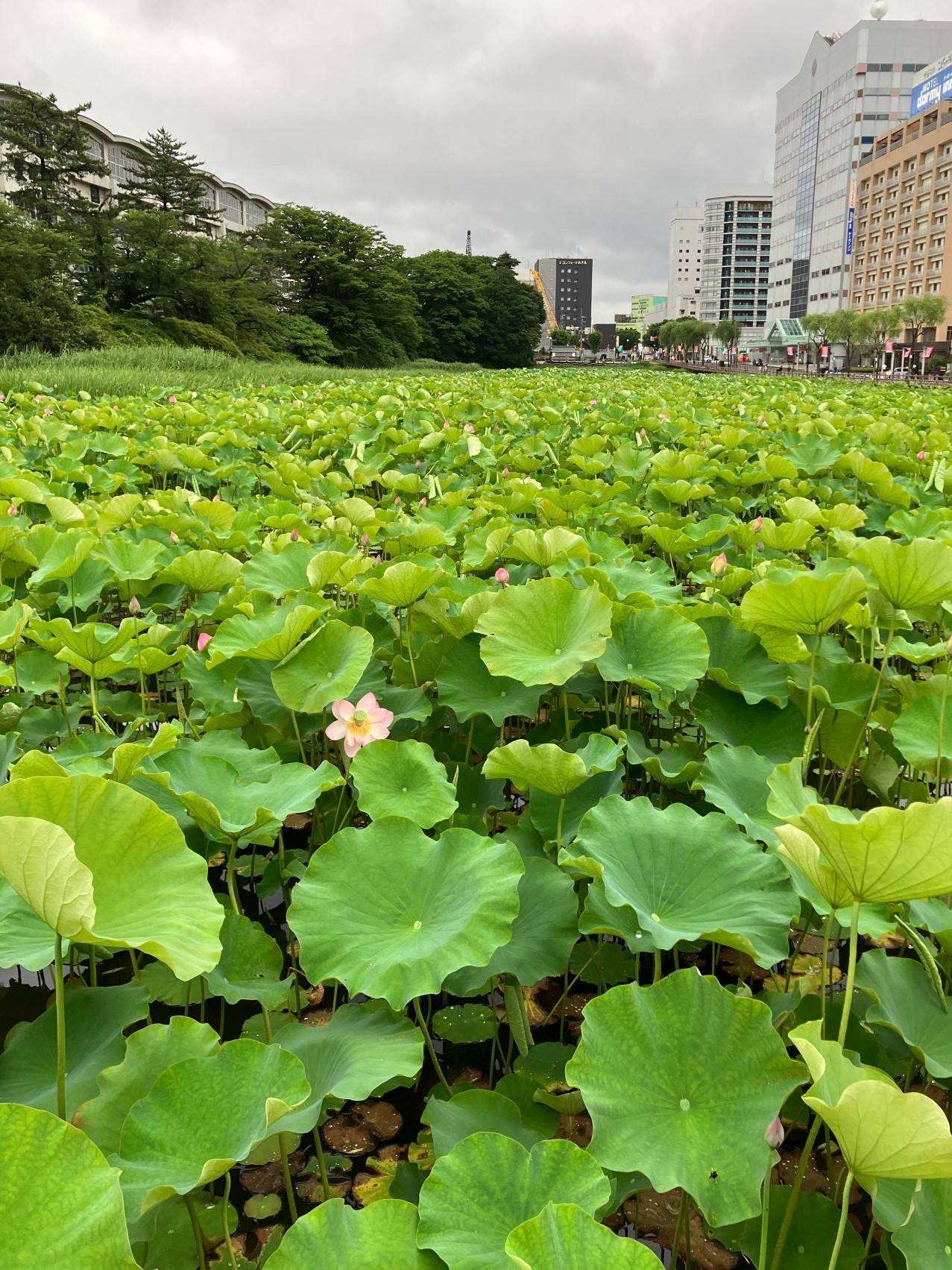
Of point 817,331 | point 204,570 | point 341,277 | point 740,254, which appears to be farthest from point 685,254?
point 204,570

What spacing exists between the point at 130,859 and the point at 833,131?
7932 cm

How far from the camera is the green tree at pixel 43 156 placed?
24.9 metres

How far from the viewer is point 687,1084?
0.71m

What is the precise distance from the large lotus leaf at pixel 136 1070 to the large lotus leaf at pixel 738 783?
0.61 metres

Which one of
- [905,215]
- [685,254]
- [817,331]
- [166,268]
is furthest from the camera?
[685,254]

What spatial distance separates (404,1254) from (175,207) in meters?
32.6

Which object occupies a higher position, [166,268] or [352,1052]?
[166,268]

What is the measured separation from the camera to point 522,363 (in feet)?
151

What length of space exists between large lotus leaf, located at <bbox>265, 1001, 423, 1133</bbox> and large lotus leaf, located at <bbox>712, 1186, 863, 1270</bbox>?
13.7 inches

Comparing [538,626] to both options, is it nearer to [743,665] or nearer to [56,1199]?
[743,665]

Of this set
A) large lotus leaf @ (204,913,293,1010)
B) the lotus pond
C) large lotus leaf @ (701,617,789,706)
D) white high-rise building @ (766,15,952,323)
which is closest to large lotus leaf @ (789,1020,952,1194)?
the lotus pond

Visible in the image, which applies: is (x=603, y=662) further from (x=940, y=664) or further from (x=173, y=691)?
(x=173, y=691)

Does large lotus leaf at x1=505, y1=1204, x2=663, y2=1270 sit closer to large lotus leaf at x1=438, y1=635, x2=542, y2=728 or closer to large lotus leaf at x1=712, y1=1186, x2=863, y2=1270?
large lotus leaf at x1=712, y1=1186, x2=863, y2=1270

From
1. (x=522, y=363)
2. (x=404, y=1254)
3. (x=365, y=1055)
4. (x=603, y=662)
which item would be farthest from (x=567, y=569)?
(x=522, y=363)
